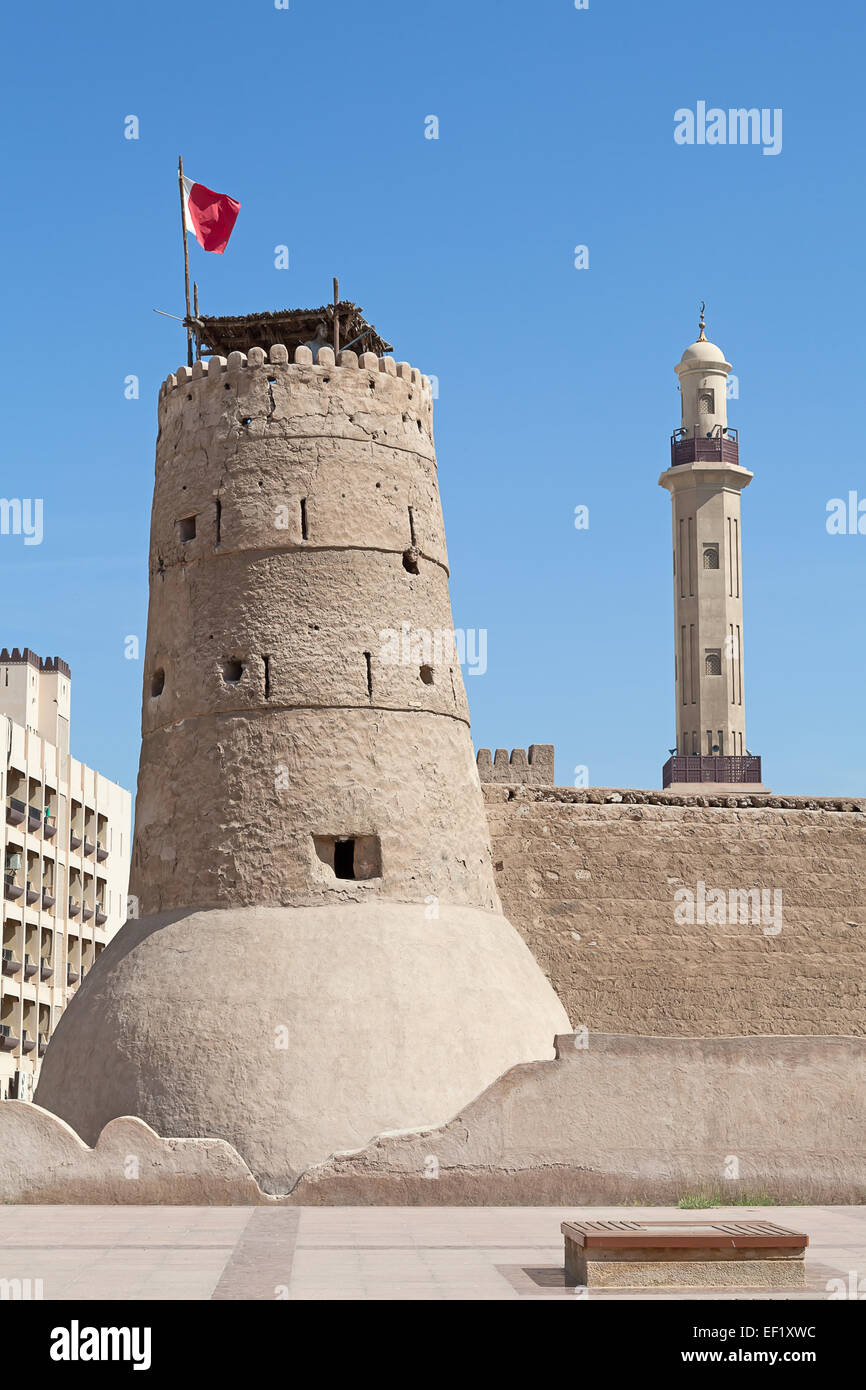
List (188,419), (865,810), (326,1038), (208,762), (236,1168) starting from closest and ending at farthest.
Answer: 1. (236,1168)
2. (326,1038)
3. (208,762)
4. (188,419)
5. (865,810)

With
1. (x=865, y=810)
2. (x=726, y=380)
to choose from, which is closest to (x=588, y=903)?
(x=865, y=810)

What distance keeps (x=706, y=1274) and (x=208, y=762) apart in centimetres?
981

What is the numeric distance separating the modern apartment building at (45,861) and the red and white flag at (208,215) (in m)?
22.9

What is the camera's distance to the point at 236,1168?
15.7m

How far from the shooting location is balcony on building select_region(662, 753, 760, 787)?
48719 mm

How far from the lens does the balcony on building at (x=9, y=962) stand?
4166cm

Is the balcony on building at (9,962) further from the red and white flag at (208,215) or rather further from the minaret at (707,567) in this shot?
the red and white flag at (208,215)

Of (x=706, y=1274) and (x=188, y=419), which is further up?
(x=188, y=419)

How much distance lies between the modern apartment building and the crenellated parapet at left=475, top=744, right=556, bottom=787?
20752 millimetres

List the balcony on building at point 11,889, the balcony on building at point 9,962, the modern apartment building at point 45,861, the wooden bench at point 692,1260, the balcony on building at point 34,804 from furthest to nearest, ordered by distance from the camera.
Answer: the balcony on building at point 34,804 → the modern apartment building at point 45,861 → the balcony on building at point 11,889 → the balcony on building at point 9,962 → the wooden bench at point 692,1260

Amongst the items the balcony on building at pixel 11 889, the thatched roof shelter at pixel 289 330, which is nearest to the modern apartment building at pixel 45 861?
the balcony on building at pixel 11 889

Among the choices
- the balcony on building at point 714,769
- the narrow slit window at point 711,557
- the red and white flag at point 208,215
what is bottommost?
the balcony on building at point 714,769

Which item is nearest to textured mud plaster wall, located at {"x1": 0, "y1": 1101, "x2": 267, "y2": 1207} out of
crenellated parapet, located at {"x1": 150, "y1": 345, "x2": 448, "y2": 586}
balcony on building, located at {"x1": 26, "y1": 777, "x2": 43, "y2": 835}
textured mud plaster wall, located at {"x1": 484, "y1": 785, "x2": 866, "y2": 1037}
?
textured mud plaster wall, located at {"x1": 484, "y1": 785, "x2": 866, "y2": 1037}
